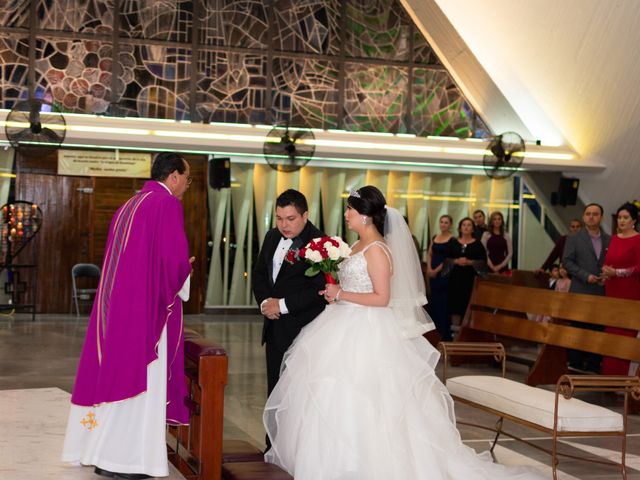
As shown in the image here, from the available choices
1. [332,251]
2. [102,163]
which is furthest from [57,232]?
[332,251]

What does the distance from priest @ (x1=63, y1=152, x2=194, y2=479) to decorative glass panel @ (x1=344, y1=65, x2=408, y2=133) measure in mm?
11196

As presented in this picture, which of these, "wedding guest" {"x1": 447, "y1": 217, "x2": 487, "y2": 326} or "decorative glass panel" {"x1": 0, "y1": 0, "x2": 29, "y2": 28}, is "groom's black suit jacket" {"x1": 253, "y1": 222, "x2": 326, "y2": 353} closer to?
"wedding guest" {"x1": 447, "y1": 217, "x2": 487, "y2": 326}

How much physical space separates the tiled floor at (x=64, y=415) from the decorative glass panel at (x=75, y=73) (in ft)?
13.9

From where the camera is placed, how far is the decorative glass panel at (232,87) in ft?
48.8

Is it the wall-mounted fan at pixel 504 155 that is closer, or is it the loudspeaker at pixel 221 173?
the wall-mounted fan at pixel 504 155

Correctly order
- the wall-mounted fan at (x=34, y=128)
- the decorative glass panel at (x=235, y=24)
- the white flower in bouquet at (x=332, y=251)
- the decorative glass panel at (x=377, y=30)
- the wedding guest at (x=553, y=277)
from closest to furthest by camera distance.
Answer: the white flower in bouquet at (x=332, y=251) → the wedding guest at (x=553, y=277) → the wall-mounted fan at (x=34, y=128) → the decorative glass panel at (x=235, y=24) → the decorative glass panel at (x=377, y=30)

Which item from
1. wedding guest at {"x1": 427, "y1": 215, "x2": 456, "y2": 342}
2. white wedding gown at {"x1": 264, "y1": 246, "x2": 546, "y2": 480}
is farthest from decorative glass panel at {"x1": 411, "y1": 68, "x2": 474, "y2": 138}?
white wedding gown at {"x1": 264, "y1": 246, "x2": 546, "y2": 480}

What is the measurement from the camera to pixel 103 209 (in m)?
14.4

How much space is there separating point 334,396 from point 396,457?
0.43 metres

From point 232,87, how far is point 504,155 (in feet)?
15.3

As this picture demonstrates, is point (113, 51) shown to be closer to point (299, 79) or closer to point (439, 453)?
point (299, 79)

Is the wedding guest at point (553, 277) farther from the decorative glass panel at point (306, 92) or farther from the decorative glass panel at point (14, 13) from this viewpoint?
the decorative glass panel at point (14, 13)

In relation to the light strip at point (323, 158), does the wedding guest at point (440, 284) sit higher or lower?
lower

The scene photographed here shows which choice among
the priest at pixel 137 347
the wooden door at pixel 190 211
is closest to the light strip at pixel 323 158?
the wooden door at pixel 190 211
